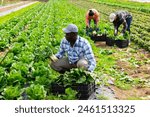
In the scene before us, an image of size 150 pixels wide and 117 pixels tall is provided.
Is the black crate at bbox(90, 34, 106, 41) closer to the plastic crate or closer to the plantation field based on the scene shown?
the plastic crate

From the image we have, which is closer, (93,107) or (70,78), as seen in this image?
(93,107)

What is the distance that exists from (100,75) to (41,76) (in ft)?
5.86

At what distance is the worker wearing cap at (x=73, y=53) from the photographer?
8019mm

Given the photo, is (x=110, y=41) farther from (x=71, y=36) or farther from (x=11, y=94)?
(x=11, y=94)

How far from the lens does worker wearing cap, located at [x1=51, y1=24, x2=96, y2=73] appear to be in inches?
316

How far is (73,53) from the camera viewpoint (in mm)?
8695

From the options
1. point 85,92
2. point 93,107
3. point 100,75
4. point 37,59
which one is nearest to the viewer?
point 93,107

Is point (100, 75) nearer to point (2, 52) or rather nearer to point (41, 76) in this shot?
point (41, 76)

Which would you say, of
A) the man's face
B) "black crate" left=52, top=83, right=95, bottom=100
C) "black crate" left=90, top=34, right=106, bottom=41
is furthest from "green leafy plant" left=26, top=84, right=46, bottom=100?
"black crate" left=90, top=34, right=106, bottom=41

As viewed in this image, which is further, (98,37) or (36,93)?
(98,37)

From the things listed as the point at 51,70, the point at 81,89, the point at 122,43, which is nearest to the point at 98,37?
the point at 122,43

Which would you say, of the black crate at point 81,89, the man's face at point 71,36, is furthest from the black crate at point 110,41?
the black crate at point 81,89

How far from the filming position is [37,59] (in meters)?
10.8

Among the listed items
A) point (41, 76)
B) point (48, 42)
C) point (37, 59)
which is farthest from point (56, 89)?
point (48, 42)
